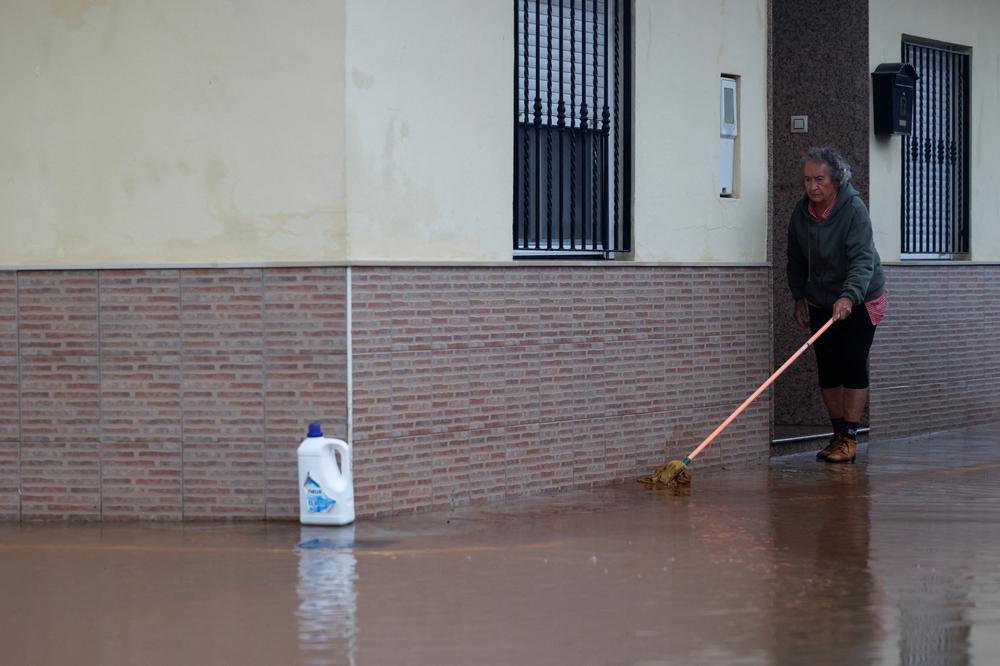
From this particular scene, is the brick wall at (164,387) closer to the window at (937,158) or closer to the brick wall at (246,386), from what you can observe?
the brick wall at (246,386)

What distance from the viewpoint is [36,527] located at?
9688mm

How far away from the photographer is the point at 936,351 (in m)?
14.8

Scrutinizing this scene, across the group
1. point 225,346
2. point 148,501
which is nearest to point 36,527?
point 148,501

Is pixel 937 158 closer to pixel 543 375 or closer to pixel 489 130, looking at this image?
pixel 543 375

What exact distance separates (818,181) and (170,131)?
4822mm

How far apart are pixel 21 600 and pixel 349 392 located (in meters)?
2.50

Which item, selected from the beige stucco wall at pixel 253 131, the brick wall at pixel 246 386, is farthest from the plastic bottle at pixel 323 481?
the beige stucco wall at pixel 253 131

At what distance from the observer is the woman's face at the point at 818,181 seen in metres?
12.2

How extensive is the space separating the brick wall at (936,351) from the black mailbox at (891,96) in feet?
3.80

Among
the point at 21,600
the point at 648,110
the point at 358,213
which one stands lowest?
the point at 21,600

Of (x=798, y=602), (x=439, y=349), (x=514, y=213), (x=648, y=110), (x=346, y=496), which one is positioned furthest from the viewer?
(x=648, y=110)

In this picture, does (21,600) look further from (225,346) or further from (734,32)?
(734,32)

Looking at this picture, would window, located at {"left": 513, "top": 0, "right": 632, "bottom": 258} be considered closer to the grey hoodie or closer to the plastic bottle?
the grey hoodie

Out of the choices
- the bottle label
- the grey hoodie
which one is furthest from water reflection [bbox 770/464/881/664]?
the bottle label
